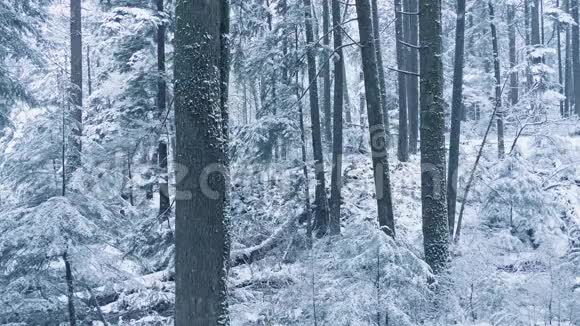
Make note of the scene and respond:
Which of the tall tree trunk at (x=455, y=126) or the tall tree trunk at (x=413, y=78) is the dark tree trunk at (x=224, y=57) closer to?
the tall tree trunk at (x=455, y=126)

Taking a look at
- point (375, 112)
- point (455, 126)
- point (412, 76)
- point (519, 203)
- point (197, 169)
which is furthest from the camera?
point (412, 76)

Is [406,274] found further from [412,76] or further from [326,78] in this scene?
[412,76]

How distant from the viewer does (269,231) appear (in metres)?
14.3

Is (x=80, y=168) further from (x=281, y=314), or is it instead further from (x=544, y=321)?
(x=544, y=321)

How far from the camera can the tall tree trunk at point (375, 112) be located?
8.23m

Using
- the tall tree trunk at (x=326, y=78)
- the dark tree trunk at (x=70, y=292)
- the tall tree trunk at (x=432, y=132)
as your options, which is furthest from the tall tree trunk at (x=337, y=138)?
the dark tree trunk at (x=70, y=292)

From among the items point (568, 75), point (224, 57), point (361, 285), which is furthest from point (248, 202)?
point (568, 75)

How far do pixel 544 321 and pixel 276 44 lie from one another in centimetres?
1141

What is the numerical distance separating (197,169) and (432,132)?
158 inches

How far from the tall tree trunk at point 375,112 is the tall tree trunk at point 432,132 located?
0.94 meters

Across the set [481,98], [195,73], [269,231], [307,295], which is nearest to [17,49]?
[269,231]

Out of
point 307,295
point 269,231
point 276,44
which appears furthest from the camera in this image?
point 276,44

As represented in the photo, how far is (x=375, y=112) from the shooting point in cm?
845

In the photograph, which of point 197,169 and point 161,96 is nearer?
point 197,169
